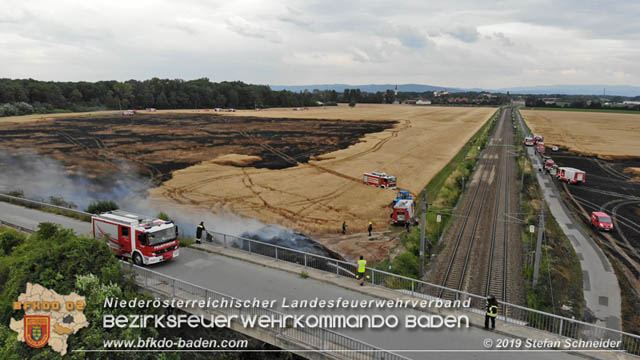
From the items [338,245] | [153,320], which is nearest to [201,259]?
[153,320]

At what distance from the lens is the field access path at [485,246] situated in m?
26.4

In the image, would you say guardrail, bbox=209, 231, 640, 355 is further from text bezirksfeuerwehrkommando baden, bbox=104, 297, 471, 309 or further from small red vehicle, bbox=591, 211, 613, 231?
small red vehicle, bbox=591, 211, 613, 231

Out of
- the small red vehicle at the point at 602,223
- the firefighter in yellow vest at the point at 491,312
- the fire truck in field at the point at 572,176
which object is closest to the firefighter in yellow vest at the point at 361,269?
the firefighter in yellow vest at the point at 491,312

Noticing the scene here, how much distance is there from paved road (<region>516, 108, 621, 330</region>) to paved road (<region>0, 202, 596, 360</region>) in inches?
495

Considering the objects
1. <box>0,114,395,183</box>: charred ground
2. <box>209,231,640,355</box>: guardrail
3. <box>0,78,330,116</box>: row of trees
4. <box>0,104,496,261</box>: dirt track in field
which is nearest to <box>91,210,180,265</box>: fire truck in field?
<box>209,231,640,355</box>: guardrail

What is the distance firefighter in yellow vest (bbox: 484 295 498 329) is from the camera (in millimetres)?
14625

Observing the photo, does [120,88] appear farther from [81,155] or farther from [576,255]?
[576,255]

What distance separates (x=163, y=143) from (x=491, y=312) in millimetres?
75003

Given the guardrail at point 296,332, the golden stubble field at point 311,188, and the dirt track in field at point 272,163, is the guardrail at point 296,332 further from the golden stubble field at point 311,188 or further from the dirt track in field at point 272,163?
the golden stubble field at point 311,188

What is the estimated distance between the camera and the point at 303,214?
3825cm

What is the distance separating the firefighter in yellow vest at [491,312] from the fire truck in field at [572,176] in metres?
47.9

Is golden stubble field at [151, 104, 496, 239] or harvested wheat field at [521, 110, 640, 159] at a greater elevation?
harvested wheat field at [521, 110, 640, 159]

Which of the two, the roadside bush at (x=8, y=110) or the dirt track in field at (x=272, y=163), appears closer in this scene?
the dirt track in field at (x=272, y=163)

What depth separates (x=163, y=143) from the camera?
260ft
